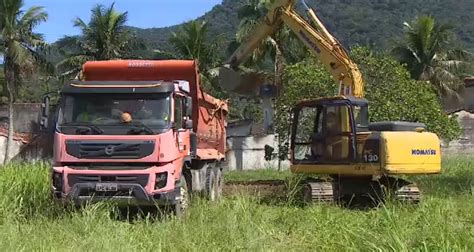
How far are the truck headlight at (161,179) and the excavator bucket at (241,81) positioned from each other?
12.0m

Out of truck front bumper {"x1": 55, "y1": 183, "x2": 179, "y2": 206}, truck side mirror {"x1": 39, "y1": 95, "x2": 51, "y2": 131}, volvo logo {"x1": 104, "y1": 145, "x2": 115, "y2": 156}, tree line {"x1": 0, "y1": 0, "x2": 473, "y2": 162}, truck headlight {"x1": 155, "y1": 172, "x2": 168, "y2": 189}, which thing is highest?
tree line {"x1": 0, "y1": 0, "x2": 473, "y2": 162}

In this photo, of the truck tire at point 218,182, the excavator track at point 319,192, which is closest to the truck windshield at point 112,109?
the excavator track at point 319,192

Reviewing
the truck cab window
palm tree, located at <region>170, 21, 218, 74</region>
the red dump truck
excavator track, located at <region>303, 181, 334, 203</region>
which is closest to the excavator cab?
excavator track, located at <region>303, 181, 334, 203</region>

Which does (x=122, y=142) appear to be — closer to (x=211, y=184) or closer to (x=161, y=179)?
(x=161, y=179)

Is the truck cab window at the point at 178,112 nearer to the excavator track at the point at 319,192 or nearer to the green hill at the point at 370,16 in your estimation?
the excavator track at the point at 319,192

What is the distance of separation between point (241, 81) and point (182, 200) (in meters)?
15.3

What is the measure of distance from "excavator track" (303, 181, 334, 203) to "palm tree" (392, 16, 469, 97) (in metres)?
28.5

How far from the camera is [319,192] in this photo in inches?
586

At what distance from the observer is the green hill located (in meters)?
70.0

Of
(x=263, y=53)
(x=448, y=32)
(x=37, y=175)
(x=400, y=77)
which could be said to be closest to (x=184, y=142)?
(x=37, y=175)

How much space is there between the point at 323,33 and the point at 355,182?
16.7 feet

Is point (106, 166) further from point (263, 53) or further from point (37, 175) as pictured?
point (263, 53)

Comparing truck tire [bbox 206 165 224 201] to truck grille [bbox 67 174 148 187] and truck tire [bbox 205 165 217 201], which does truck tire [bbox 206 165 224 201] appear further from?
truck grille [bbox 67 174 148 187]

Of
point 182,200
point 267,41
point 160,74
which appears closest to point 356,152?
point 182,200
